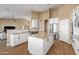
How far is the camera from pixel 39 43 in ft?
6.89

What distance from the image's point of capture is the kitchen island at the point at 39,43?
201 cm

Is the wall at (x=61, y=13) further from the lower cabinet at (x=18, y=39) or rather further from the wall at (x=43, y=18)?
the lower cabinet at (x=18, y=39)

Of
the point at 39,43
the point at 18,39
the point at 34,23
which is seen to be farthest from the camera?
the point at 18,39

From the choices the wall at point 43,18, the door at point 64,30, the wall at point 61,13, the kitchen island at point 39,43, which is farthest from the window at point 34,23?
the door at point 64,30

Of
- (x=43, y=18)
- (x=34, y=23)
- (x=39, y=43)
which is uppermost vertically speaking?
(x=43, y=18)

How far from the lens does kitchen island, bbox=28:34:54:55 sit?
201 cm

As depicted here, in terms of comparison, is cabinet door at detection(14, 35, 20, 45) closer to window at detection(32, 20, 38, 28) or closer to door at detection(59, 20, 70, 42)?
window at detection(32, 20, 38, 28)

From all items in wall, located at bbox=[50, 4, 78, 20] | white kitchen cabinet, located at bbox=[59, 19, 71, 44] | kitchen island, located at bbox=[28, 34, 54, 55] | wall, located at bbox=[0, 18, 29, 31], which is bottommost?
kitchen island, located at bbox=[28, 34, 54, 55]

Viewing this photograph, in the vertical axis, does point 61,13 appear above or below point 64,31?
above

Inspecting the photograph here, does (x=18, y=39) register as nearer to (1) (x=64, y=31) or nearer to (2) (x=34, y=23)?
(2) (x=34, y=23)

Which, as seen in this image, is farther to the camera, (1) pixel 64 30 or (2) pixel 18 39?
(2) pixel 18 39

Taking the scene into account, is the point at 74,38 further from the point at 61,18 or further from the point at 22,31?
the point at 22,31

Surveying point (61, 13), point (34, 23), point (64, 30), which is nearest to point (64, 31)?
point (64, 30)

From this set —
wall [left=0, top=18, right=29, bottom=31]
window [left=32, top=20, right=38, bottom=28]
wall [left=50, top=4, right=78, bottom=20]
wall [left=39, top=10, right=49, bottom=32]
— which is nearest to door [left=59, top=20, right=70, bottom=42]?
wall [left=50, top=4, right=78, bottom=20]
